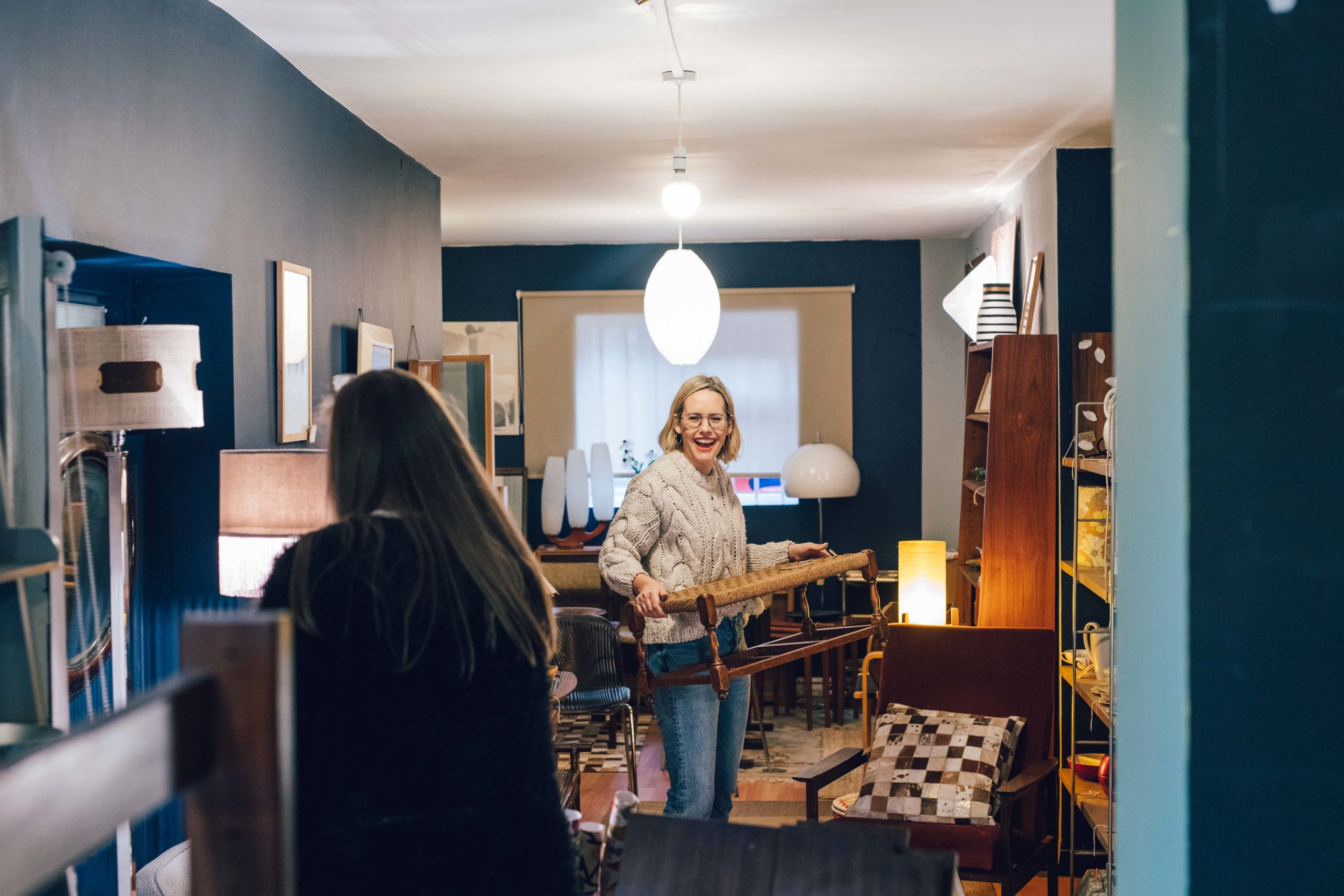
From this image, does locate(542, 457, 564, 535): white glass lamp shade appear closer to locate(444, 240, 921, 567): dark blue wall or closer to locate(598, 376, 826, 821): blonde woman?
locate(444, 240, 921, 567): dark blue wall

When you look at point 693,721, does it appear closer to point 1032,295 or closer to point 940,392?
point 1032,295

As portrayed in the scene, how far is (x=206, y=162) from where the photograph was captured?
101 inches

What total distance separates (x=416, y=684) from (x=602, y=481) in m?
5.33

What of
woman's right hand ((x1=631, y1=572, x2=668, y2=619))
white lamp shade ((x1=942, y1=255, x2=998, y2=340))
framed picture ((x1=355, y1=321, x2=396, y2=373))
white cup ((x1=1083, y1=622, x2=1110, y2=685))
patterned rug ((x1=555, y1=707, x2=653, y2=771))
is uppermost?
white lamp shade ((x1=942, y1=255, x2=998, y2=340))

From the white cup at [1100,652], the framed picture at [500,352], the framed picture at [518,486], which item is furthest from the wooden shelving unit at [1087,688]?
the framed picture at [500,352]

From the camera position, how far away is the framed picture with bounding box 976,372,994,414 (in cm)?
471

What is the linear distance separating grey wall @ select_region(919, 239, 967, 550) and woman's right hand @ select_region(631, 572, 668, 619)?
479 cm

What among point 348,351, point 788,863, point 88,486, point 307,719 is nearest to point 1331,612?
point 788,863

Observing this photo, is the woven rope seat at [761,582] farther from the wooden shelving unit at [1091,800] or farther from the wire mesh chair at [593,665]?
the wire mesh chair at [593,665]

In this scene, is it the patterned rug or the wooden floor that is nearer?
the wooden floor

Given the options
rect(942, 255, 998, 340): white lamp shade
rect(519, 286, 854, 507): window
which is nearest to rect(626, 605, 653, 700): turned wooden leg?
rect(942, 255, 998, 340): white lamp shade

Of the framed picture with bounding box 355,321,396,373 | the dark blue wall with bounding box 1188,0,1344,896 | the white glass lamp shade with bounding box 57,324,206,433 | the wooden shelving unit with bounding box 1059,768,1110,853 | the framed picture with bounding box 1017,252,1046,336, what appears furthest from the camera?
the framed picture with bounding box 1017,252,1046,336

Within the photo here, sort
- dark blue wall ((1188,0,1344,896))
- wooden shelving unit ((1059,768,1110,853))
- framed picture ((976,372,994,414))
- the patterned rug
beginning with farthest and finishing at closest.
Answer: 1. the patterned rug
2. framed picture ((976,372,994,414))
3. wooden shelving unit ((1059,768,1110,853))
4. dark blue wall ((1188,0,1344,896))

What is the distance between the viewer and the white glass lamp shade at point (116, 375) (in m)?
2.04
